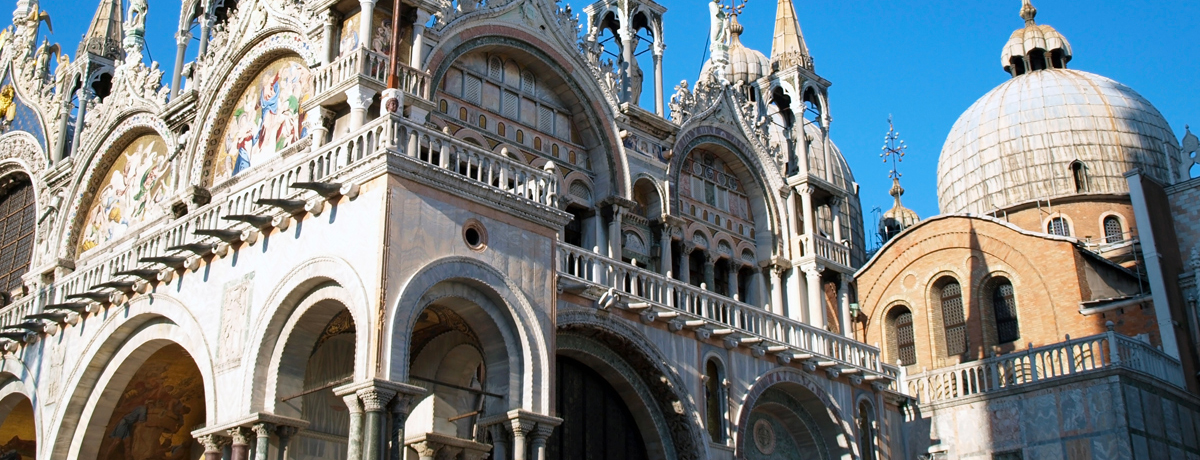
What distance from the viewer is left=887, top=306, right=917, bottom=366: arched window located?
108ft

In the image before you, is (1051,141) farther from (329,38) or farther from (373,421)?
(373,421)

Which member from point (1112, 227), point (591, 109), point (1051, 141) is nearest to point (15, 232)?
point (591, 109)

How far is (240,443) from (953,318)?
21.7 m

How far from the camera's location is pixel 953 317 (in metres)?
32.5

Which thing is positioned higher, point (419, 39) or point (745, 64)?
point (745, 64)

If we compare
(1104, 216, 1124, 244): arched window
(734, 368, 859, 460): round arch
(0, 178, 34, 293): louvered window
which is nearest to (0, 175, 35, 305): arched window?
(0, 178, 34, 293): louvered window

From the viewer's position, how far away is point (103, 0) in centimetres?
3097

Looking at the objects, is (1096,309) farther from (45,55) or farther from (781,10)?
(45,55)

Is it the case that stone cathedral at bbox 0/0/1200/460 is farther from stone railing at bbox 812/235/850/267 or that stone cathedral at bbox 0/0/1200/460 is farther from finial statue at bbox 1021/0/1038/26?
finial statue at bbox 1021/0/1038/26

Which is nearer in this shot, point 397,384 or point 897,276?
point 397,384

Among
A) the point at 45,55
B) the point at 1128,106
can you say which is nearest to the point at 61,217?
the point at 45,55

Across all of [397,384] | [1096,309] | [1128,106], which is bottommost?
[397,384]

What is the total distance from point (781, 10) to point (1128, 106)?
18140 mm

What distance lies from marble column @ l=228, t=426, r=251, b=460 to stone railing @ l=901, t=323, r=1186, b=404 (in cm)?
1383
